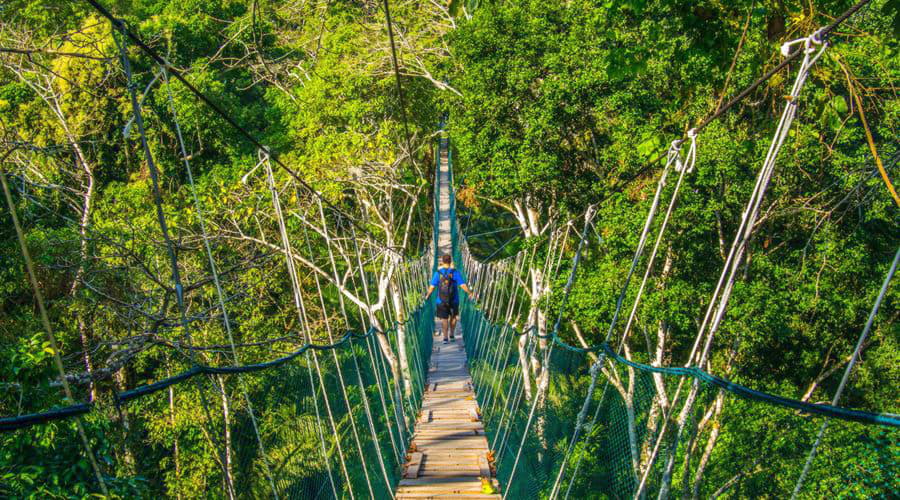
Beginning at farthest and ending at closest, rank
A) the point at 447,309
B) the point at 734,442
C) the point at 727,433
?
the point at 447,309
the point at 727,433
the point at 734,442

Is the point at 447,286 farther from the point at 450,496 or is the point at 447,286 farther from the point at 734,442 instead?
the point at 734,442

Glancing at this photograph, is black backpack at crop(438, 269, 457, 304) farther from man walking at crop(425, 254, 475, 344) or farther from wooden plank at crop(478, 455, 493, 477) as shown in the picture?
wooden plank at crop(478, 455, 493, 477)

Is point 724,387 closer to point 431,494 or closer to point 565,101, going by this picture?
point 431,494

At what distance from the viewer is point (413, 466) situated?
13.2 feet

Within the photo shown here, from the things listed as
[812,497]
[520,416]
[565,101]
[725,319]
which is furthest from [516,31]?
[812,497]

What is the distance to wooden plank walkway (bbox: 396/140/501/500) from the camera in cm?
369

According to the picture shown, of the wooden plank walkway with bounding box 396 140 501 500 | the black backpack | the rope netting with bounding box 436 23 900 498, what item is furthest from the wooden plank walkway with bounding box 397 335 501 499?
the black backpack

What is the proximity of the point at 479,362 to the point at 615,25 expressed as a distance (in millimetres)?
3553

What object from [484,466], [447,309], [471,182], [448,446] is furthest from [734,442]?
[471,182]

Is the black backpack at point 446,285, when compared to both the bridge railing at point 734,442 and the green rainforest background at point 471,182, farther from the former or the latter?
the bridge railing at point 734,442

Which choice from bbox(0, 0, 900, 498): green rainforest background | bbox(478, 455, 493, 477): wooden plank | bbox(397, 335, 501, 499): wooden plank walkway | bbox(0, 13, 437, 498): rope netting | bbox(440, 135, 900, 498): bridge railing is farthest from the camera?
bbox(0, 0, 900, 498): green rainforest background

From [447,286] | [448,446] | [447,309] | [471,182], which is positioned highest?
[471,182]

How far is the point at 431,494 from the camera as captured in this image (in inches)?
141

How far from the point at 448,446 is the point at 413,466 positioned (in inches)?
16.5
